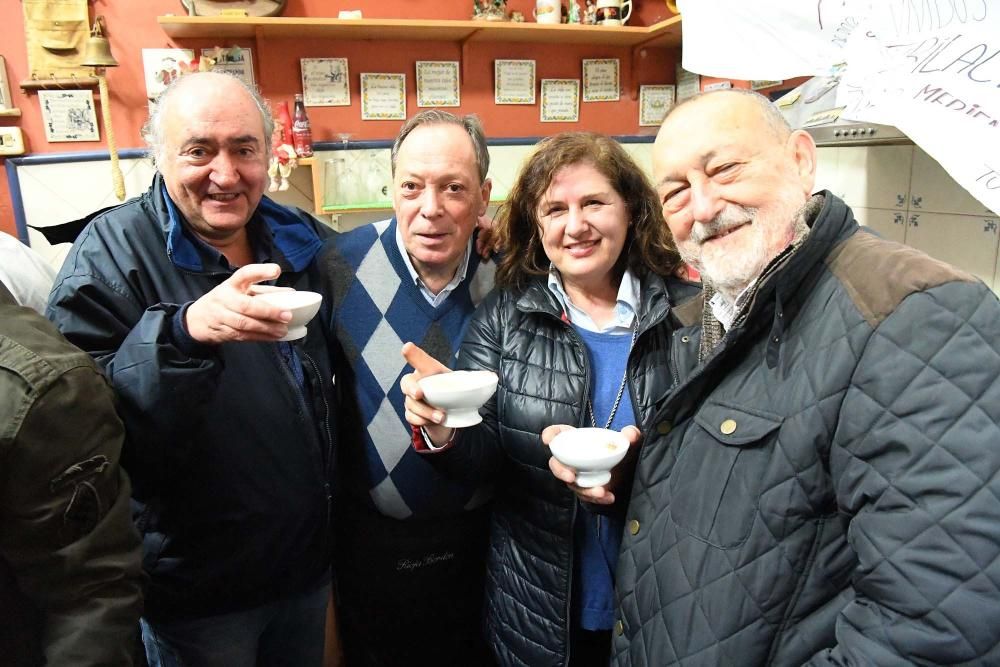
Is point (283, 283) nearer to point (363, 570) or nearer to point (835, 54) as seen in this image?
point (363, 570)

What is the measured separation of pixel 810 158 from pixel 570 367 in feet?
1.96

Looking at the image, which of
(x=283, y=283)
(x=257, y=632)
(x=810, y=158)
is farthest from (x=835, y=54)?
(x=257, y=632)

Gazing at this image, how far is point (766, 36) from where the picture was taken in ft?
5.57

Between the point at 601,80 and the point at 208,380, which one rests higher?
the point at 601,80

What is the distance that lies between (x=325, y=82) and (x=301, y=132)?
0.35 metres

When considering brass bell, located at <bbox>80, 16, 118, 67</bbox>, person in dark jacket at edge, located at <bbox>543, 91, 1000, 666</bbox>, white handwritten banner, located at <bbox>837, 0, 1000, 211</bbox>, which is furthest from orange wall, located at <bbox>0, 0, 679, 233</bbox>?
person in dark jacket at edge, located at <bbox>543, 91, 1000, 666</bbox>

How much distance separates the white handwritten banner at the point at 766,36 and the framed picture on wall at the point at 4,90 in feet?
9.61

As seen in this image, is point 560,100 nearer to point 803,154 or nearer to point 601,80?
point 601,80

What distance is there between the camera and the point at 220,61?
3127mm

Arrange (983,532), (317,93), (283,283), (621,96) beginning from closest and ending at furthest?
(983,532)
(283,283)
(317,93)
(621,96)

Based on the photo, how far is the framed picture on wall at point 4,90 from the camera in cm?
289

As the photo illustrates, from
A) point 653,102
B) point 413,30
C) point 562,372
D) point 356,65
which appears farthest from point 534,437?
point 653,102

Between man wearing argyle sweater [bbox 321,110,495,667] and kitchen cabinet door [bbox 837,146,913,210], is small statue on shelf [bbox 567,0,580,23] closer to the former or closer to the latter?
kitchen cabinet door [bbox 837,146,913,210]

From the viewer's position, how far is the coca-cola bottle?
3178 millimetres
